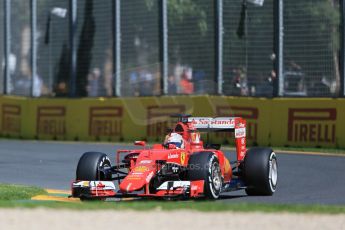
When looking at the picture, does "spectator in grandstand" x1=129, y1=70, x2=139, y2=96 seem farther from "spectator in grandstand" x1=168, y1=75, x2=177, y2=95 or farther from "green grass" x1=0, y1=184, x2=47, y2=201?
"green grass" x1=0, y1=184, x2=47, y2=201

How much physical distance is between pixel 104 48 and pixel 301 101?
7.13m

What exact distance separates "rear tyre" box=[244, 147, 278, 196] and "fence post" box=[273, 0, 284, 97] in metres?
8.91

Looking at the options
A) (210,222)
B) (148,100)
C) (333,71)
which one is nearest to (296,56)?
(333,71)

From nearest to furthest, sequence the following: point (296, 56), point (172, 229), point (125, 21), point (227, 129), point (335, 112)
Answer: point (172, 229) → point (227, 129) → point (335, 112) → point (296, 56) → point (125, 21)

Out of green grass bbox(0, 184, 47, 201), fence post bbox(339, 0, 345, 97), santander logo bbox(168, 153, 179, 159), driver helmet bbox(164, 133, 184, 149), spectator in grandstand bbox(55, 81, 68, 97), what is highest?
fence post bbox(339, 0, 345, 97)

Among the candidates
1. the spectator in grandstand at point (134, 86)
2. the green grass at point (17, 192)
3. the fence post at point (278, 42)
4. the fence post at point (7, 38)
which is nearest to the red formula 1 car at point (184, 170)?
the green grass at point (17, 192)

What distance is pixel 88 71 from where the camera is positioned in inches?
1059

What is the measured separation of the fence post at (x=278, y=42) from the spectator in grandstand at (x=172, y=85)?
10.2ft

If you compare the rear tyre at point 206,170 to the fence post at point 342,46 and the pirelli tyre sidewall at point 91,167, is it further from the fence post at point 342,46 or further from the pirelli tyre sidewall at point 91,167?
the fence post at point 342,46

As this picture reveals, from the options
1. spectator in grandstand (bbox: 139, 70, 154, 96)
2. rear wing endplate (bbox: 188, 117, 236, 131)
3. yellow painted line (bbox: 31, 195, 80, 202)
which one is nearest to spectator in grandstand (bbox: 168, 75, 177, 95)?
spectator in grandstand (bbox: 139, 70, 154, 96)

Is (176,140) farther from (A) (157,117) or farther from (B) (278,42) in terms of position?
(A) (157,117)

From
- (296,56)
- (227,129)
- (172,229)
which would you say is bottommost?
(172,229)

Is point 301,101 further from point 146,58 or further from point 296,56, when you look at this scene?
point 146,58

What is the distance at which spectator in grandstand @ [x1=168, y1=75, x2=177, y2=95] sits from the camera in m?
24.6
